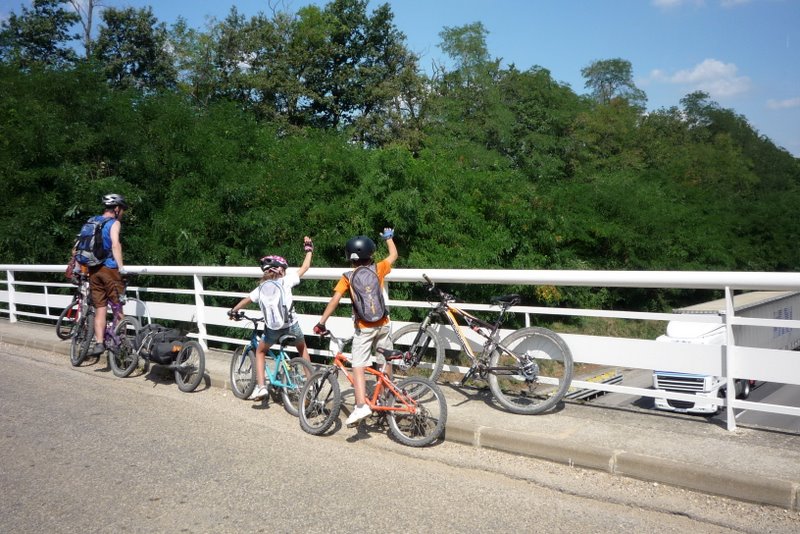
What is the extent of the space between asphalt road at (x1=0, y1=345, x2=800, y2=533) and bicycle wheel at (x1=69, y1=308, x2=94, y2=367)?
248cm

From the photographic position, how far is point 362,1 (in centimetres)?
3956

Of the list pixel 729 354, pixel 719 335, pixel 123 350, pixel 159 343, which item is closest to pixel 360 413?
pixel 729 354

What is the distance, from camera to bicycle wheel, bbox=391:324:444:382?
288 inches

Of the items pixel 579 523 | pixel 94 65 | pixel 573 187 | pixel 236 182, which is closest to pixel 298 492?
pixel 579 523

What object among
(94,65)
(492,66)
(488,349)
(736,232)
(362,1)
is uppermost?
(362,1)

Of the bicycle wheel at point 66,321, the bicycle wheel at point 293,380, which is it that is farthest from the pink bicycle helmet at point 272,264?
the bicycle wheel at point 66,321

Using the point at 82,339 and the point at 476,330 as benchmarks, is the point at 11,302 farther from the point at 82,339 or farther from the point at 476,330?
the point at 476,330

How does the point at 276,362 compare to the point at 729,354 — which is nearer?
the point at 729,354

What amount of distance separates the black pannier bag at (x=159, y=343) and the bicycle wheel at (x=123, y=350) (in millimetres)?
377

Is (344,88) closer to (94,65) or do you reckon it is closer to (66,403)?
(94,65)

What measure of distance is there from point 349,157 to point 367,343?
13.0 m

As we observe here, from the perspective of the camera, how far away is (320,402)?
6.54 m

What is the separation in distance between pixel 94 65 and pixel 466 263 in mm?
12129

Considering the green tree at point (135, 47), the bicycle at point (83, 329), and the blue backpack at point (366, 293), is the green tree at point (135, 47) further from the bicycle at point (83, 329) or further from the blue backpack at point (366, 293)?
the blue backpack at point (366, 293)
